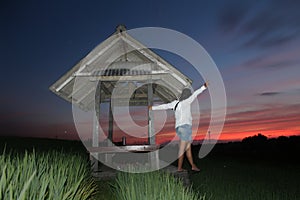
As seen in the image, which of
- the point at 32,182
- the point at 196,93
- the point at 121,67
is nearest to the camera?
the point at 32,182

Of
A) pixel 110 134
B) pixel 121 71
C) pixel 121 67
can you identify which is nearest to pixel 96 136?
pixel 121 71

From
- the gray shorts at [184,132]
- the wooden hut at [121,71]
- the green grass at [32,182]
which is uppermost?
the wooden hut at [121,71]

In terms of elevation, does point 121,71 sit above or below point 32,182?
above

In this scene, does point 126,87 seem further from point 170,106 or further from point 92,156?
point 170,106

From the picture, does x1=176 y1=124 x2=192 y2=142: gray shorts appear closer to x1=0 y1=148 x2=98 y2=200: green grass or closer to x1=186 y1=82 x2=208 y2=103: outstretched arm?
x1=186 y1=82 x2=208 y2=103: outstretched arm

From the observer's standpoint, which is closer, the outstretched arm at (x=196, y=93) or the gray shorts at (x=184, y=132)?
the outstretched arm at (x=196, y=93)

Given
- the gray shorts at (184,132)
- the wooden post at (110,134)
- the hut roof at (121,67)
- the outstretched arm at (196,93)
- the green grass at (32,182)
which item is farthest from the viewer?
the wooden post at (110,134)

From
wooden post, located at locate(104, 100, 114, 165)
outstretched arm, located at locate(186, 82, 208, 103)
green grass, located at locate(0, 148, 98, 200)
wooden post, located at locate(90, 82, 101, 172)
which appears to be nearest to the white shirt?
outstretched arm, located at locate(186, 82, 208, 103)

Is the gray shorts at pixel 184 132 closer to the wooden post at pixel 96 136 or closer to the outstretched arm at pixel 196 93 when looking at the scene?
the outstretched arm at pixel 196 93

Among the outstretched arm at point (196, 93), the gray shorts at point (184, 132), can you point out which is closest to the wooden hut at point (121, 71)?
the gray shorts at point (184, 132)

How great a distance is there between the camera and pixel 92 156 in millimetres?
6766

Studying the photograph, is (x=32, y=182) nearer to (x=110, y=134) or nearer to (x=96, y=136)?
(x=96, y=136)

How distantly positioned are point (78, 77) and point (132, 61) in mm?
1670

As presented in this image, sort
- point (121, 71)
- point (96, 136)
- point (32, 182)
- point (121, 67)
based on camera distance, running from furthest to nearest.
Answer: point (121, 67), point (121, 71), point (96, 136), point (32, 182)
